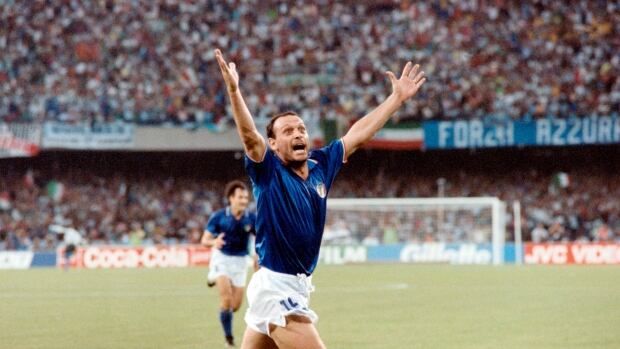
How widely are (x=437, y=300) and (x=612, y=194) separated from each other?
27.7 meters

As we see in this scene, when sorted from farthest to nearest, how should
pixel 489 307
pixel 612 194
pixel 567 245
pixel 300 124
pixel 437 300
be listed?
pixel 612 194 < pixel 567 245 < pixel 437 300 < pixel 489 307 < pixel 300 124

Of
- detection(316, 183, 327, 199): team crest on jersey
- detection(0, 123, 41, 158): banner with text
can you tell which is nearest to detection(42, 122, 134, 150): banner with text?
detection(0, 123, 41, 158): banner with text

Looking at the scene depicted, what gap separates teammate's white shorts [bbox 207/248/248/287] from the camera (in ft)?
49.2

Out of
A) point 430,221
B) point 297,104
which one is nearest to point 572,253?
point 430,221

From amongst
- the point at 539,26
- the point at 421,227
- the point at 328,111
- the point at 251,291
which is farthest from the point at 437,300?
the point at 539,26

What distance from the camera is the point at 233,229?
1535cm

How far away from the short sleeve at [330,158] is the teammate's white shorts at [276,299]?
728mm

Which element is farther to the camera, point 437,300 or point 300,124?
point 437,300

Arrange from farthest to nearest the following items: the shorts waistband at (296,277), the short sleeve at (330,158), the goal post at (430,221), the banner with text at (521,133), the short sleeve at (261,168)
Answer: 1. the banner with text at (521,133)
2. the goal post at (430,221)
3. the short sleeve at (330,158)
4. the shorts waistband at (296,277)
5. the short sleeve at (261,168)

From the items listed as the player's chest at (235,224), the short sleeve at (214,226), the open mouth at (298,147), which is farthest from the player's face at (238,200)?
the open mouth at (298,147)

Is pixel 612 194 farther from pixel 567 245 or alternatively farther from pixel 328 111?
pixel 328 111

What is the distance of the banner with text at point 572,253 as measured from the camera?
40312 millimetres

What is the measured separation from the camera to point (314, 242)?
6.95 metres

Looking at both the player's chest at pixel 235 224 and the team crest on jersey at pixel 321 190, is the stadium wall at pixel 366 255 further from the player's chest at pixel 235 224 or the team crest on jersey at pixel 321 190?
the team crest on jersey at pixel 321 190
